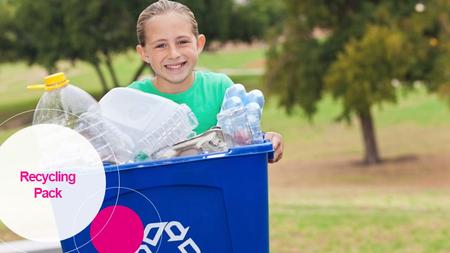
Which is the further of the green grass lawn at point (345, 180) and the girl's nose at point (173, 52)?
the green grass lawn at point (345, 180)

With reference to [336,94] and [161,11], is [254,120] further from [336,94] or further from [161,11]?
[336,94]

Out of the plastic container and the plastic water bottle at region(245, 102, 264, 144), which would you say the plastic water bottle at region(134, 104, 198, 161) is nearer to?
the plastic container

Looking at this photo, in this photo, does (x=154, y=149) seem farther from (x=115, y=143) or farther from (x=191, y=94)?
(x=191, y=94)

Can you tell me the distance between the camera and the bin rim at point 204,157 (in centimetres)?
233

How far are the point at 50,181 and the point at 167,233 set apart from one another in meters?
0.35

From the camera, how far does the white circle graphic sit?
7.64 ft

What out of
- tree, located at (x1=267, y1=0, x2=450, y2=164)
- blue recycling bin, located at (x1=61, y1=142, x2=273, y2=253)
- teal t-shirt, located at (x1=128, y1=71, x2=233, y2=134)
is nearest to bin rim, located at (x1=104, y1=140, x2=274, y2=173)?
blue recycling bin, located at (x1=61, y1=142, x2=273, y2=253)

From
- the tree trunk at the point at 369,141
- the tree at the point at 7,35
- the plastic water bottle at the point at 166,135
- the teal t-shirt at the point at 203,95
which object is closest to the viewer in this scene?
the plastic water bottle at the point at 166,135

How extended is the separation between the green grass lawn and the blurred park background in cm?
3

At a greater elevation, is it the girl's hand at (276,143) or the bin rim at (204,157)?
the girl's hand at (276,143)

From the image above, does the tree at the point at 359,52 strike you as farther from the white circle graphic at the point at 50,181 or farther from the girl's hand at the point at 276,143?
the white circle graphic at the point at 50,181

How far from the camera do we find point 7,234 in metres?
6.32

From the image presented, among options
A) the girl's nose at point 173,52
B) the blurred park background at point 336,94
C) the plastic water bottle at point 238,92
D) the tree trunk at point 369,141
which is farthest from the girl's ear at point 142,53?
the tree trunk at point 369,141

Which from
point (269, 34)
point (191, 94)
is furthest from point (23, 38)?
point (191, 94)
